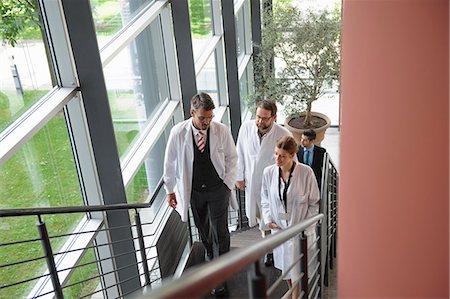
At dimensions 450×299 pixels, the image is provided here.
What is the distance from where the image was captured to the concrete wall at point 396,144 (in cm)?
229

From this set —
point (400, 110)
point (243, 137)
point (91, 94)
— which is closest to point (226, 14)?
point (243, 137)

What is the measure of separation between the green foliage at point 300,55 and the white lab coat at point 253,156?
4.31 m

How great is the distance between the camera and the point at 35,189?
3.51m

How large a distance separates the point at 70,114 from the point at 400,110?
2.40 m

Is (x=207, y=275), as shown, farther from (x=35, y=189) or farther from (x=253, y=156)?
(x=253, y=156)

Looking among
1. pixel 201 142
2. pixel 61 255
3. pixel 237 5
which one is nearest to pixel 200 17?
pixel 237 5

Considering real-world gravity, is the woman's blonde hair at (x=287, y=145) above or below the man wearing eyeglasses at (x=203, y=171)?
above

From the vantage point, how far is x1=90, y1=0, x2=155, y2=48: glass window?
4262 mm

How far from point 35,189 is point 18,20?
43.6 inches

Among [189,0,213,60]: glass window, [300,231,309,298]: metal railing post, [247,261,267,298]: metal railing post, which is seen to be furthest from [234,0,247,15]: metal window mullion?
[247,261,267,298]: metal railing post

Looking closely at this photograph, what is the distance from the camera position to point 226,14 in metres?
8.09

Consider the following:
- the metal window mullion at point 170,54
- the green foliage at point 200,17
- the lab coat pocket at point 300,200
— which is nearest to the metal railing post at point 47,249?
the lab coat pocket at point 300,200

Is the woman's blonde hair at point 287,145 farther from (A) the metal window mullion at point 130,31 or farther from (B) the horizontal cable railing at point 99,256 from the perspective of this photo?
(A) the metal window mullion at point 130,31

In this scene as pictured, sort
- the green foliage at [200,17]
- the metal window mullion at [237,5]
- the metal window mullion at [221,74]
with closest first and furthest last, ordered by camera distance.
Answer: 1. the green foliage at [200,17]
2. the metal window mullion at [221,74]
3. the metal window mullion at [237,5]
